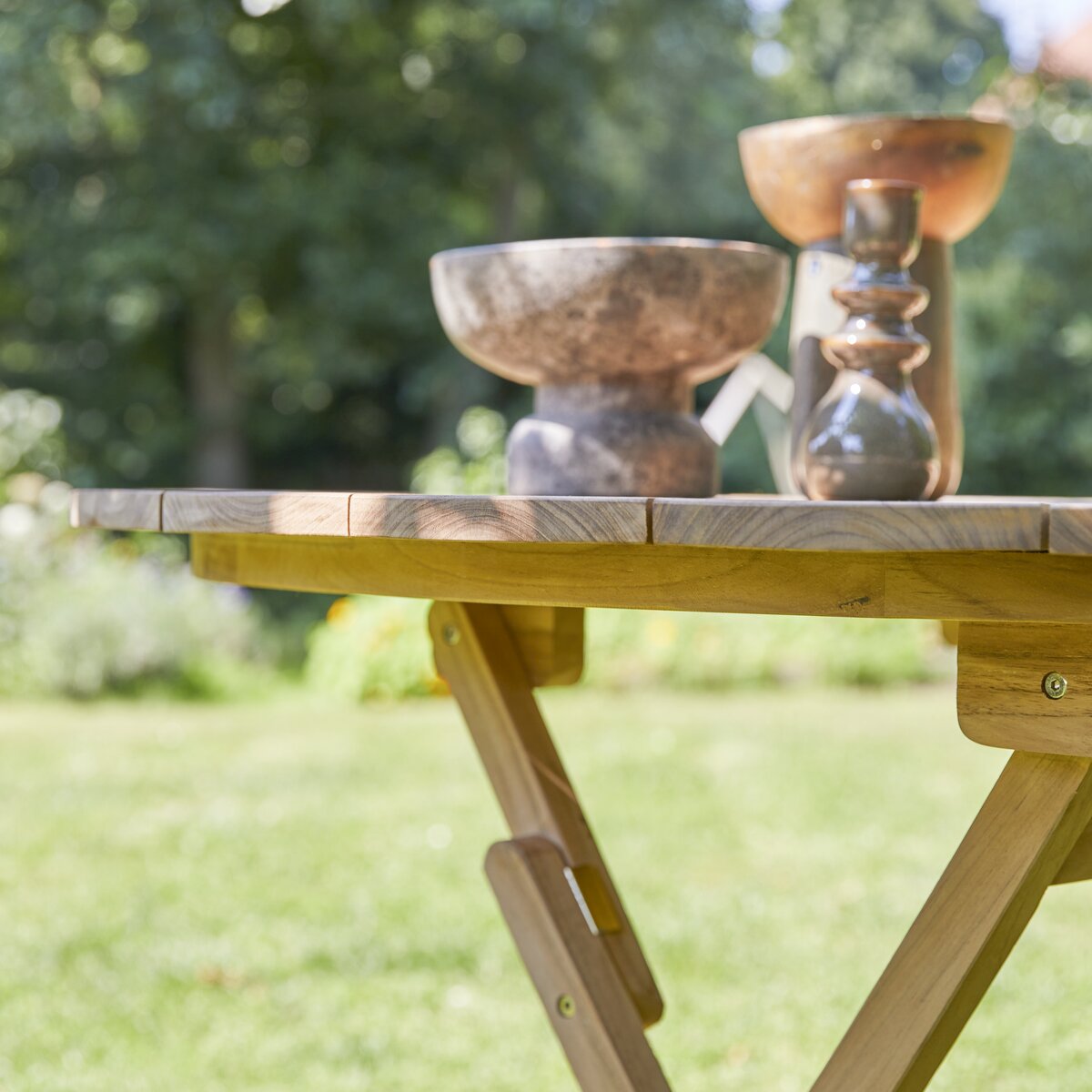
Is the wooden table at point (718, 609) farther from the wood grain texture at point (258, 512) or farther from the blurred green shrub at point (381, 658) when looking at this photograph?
the blurred green shrub at point (381, 658)

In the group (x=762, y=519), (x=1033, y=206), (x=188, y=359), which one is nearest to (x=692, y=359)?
(x=762, y=519)

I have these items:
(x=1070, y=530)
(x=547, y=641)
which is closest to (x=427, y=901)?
(x=547, y=641)

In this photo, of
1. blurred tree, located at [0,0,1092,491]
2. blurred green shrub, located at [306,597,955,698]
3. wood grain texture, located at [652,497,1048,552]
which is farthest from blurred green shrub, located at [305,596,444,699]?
wood grain texture, located at [652,497,1048,552]

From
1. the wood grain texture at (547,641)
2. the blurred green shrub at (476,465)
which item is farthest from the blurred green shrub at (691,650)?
the wood grain texture at (547,641)

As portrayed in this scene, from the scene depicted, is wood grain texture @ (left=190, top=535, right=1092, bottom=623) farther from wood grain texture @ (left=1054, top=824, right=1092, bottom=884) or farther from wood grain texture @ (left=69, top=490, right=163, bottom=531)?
wood grain texture @ (left=1054, top=824, right=1092, bottom=884)

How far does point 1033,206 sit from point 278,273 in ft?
17.0

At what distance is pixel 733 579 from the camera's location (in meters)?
1.14

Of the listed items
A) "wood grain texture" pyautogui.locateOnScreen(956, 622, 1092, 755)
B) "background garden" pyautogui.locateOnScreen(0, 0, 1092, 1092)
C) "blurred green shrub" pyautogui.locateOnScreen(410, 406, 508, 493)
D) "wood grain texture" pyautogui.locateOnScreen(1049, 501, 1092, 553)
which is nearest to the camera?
"wood grain texture" pyautogui.locateOnScreen(1049, 501, 1092, 553)

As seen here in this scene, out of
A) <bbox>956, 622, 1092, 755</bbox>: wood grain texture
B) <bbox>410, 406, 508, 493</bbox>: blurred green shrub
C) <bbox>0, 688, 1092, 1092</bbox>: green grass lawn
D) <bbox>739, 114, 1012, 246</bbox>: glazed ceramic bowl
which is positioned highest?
<bbox>739, 114, 1012, 246</bbox>: glazed ceramic bowl

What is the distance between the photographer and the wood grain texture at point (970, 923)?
49.7 inches

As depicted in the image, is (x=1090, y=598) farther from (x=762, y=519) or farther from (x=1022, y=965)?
(x=1022, y=965)

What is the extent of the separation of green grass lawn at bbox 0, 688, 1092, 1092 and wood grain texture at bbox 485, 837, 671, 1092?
962mm

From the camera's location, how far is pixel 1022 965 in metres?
2.92

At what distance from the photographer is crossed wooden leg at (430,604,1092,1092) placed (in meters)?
1.23
